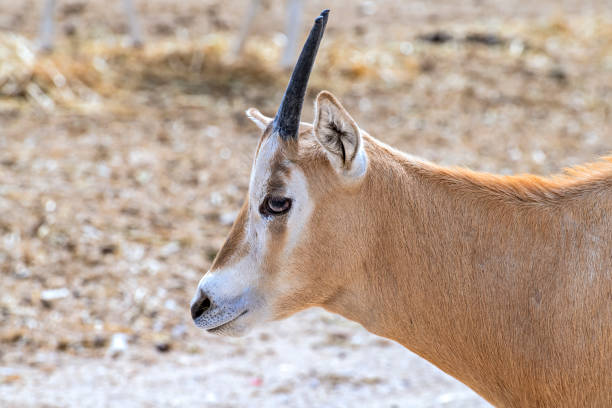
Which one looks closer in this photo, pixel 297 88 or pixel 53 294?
pixel 297 88

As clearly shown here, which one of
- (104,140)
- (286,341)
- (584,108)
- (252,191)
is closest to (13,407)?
(286,341)

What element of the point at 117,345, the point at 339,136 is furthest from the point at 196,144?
the point at 339,136

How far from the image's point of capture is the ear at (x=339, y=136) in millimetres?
3309

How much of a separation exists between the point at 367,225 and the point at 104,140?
6.41 metres

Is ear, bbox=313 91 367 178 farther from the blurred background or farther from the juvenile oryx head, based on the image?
the blurred background

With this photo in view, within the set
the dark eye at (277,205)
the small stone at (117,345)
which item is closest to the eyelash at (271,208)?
the dark eye at (277,205)

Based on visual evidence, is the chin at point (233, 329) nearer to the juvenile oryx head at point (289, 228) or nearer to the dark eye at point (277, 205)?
the juvenile oryx head at point (289, 228)

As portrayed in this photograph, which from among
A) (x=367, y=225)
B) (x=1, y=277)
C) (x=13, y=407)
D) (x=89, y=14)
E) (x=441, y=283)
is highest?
(x=89, y=14)

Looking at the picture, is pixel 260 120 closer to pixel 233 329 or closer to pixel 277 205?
pixel 277 205

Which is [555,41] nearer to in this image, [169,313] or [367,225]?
[169,313]

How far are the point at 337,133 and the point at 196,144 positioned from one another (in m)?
6.36

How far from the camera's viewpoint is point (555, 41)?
13.9 metres

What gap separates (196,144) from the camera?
9586mm

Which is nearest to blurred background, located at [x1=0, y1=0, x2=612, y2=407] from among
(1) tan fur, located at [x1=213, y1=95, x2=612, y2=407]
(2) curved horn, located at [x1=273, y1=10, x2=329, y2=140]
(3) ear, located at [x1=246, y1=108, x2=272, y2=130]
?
(3) ear, located at [x1=246, y1=108, x2=272, y2=130]
